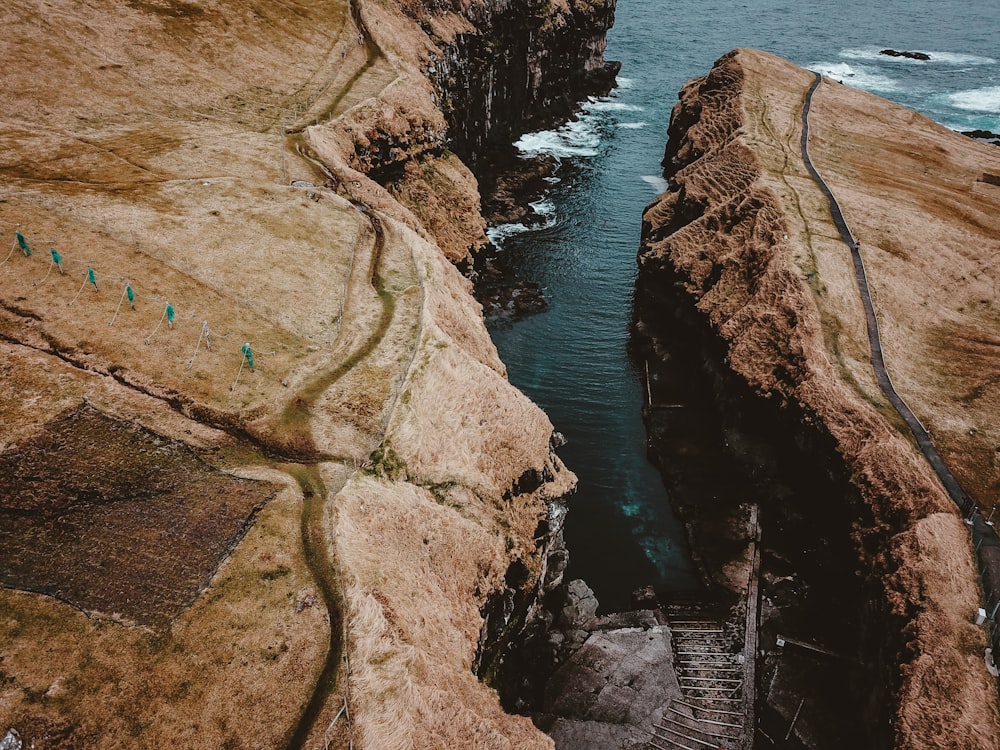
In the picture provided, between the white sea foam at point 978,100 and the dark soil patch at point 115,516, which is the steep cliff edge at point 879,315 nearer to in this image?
the dark soil patch at point 115,516

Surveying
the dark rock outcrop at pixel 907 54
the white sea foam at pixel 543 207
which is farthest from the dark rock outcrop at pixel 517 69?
the dark rock outcrop at pixel 907 54

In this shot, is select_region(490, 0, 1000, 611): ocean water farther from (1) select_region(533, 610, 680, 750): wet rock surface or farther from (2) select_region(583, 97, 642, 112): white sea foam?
(1) select_region(533, 610, 680, 750): wet rock surface

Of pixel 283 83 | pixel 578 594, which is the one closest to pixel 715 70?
pixel 283 83

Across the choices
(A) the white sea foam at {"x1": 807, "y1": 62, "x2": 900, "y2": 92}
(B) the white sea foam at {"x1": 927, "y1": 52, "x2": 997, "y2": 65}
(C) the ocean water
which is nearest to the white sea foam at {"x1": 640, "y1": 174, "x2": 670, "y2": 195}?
(C) the ocean water

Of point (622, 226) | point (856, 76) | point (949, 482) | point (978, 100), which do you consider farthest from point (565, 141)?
point (978, 100)

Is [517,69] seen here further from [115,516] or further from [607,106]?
[115,516]
